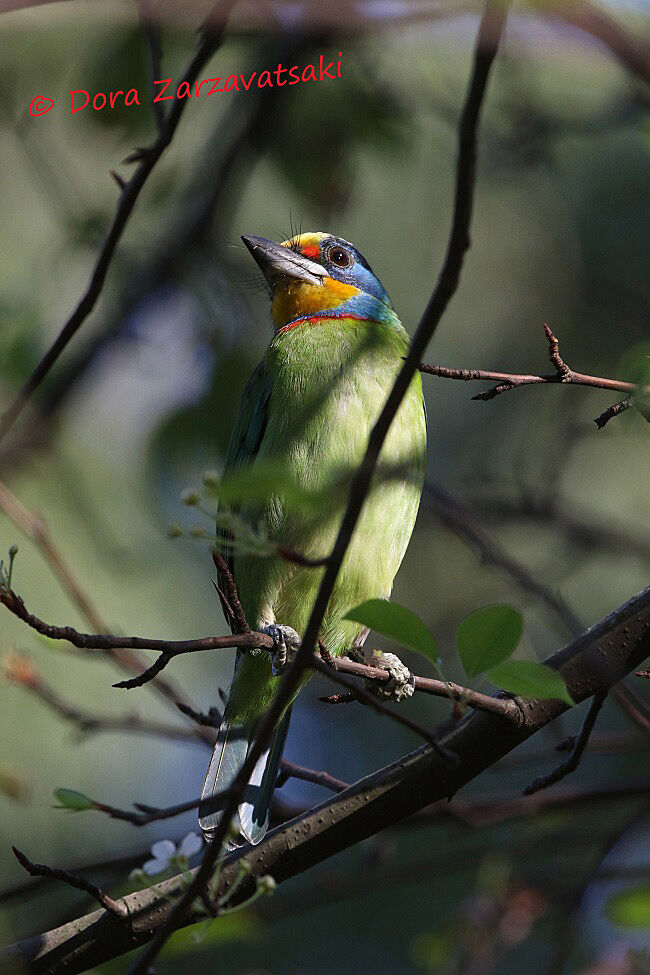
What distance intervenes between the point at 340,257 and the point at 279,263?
1.21ft

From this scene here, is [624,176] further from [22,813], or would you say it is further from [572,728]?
[22,813]

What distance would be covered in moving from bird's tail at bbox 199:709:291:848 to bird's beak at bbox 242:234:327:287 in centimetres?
145

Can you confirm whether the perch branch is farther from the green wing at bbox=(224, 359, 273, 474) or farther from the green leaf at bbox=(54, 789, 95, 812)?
the green wing at bbox=(224, 359, 273, 474)

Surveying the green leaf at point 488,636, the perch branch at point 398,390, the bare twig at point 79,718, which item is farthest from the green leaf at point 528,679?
the bare twig at point 79,718

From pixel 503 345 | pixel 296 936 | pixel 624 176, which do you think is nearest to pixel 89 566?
pixel 296 936

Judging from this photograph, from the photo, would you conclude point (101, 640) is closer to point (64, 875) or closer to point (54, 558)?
point (64, 875)

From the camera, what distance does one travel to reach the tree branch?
201 centimetres

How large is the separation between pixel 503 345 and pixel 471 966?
5476mm

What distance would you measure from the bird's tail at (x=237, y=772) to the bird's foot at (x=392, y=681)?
0.43 m

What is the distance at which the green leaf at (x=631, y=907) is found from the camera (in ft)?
6.81

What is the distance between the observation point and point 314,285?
3.62 metres

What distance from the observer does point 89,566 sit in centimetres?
614

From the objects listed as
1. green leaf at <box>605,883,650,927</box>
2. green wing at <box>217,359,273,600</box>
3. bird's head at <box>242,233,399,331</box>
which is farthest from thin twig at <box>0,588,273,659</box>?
bird's head at <box>242,233,399,331</box>

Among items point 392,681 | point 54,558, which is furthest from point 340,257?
point 392,681
